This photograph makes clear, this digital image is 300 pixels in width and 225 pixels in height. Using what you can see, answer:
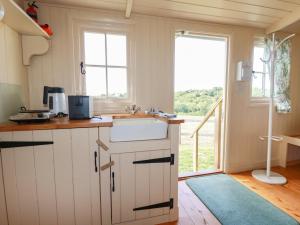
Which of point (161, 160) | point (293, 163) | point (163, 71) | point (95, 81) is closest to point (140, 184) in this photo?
point (161, 160)

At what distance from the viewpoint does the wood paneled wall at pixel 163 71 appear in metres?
1.85

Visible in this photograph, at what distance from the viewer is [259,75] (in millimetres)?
2740

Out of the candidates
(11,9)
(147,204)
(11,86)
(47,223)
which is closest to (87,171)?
(47,223)

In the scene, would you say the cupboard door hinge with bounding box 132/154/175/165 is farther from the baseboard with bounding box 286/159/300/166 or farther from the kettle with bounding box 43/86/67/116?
the baseboard with bounding box 286/159/300/166

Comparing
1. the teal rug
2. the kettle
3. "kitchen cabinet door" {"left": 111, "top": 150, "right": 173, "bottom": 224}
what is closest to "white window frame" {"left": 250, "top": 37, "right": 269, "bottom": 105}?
the teal rug

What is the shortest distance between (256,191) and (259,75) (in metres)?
1.67

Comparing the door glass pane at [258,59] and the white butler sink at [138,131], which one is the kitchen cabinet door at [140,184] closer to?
the white butler sink at [138,131]

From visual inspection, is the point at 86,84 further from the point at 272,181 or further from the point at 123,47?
the point at 272,181

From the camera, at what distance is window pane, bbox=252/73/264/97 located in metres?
2.69

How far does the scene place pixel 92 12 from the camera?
191 centimetres

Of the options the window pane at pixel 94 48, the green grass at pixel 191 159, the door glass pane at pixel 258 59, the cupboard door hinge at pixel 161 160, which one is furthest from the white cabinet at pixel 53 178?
the door glass pane at pixel 258 59

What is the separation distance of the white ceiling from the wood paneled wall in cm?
8

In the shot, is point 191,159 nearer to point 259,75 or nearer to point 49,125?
point 259,75

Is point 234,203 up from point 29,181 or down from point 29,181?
down
